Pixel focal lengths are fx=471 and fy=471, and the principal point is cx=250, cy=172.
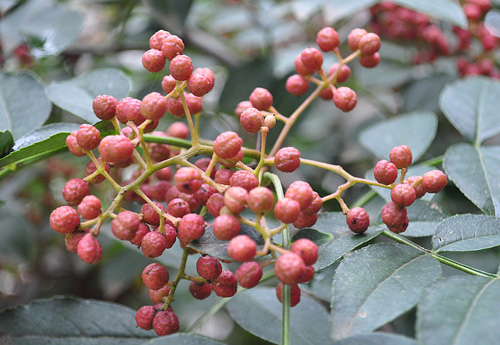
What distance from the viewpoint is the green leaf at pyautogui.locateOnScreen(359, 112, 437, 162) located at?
137 centimetres

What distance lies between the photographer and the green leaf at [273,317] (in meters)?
1.05

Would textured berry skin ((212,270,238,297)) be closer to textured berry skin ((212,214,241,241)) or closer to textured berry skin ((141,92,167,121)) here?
textured berry skin ((212,214,241,241))

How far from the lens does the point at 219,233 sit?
0.76 m

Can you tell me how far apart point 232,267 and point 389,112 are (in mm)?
1039

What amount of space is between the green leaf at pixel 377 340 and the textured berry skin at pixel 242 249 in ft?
0.64

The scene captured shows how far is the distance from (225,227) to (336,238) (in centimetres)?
28

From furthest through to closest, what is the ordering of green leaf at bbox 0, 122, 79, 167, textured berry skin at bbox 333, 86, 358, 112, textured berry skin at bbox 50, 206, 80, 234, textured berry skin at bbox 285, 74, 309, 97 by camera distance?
1. textured berry skin at bbox 285, 74, 309, 97
2. textured berry skin at bbox 333, 86, 358, 112
3. green leaf at bbox 0, 122, 79, 167
4. textured berry skin at bbox 50, 206, 80, 234

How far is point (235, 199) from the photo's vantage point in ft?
2.50

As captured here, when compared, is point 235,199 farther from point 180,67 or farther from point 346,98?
point 346,98

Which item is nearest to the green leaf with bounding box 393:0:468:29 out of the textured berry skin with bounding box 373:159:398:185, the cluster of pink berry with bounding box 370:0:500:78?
the cluster of pink berry with bounding box 370:0:500:78

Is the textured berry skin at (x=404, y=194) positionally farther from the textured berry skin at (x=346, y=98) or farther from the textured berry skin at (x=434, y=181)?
the textured berry skin at (x=346, y=98)

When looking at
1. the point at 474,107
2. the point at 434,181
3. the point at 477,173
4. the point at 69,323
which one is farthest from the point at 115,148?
the point at 474,107

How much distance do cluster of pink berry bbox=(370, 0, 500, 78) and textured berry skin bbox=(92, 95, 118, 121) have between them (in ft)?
5.00

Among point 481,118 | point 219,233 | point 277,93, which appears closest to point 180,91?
point 219,233
